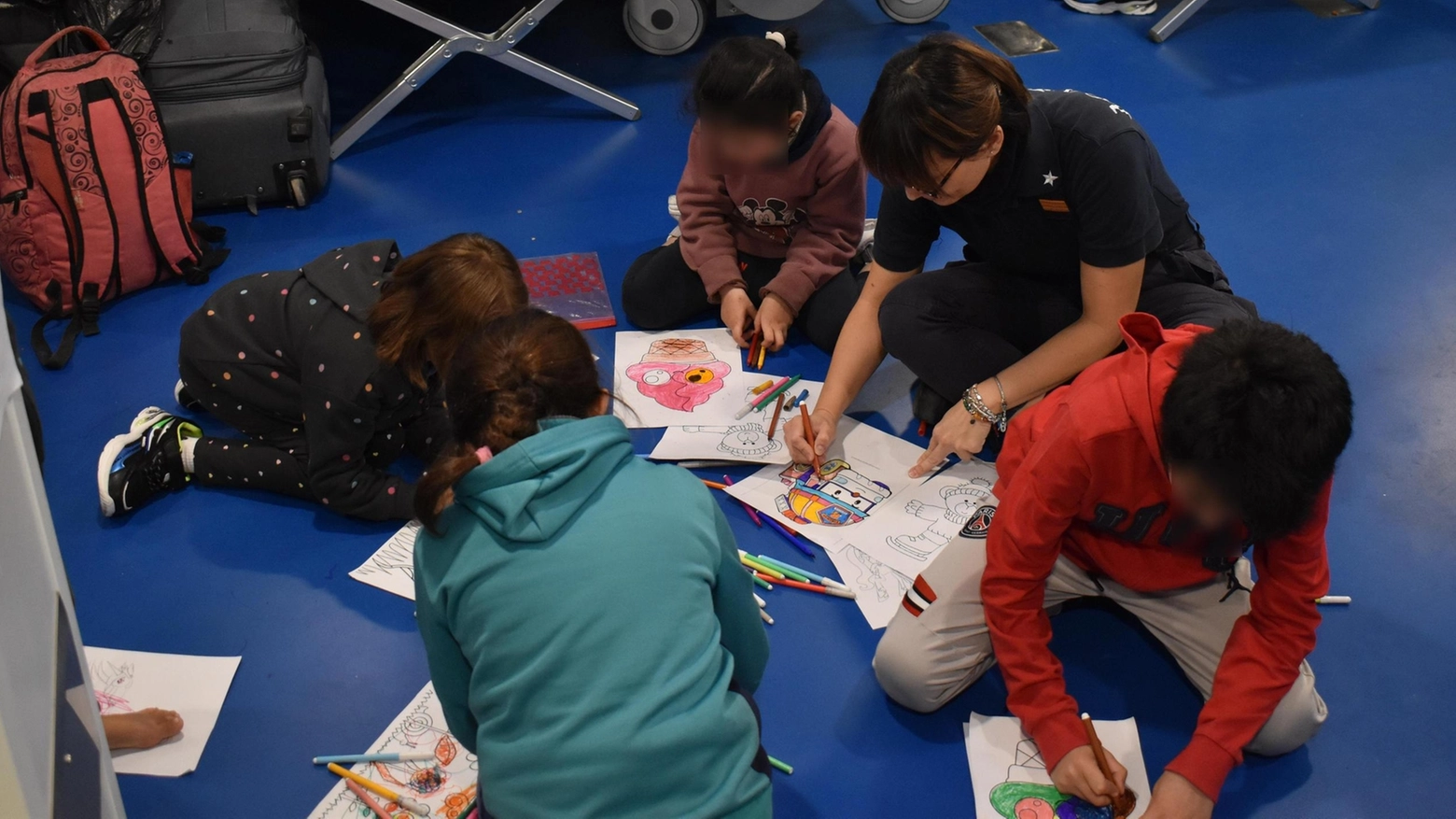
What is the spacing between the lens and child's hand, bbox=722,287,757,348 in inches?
88.4

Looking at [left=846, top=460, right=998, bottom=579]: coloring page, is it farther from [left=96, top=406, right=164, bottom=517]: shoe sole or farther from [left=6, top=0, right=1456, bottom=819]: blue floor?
[left=96, top=406, right=164, bottom=517]: shoe sole

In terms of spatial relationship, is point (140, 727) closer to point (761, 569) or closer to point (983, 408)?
point (761, 569)

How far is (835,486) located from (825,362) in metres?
0.42

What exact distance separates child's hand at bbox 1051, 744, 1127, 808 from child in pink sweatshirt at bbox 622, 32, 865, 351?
1.04 m

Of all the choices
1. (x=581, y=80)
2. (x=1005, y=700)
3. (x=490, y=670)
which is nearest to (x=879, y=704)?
(x=1005, y=700)

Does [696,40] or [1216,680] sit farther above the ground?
[696,40]

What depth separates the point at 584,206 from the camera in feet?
9.11

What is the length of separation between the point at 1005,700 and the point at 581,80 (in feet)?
7.55

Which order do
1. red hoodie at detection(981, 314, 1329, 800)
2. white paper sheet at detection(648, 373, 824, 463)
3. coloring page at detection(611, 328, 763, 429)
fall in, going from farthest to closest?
1. coloring page at detection(611, 328, 763, 429)
2. white paper sheet at detection(648, 373, 824, 463)
3. red hoodie at detection(981, 314, 1329, 800)

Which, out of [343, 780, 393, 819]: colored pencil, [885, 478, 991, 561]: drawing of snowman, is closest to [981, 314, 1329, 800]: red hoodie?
[885, 478, 991, 561]: drawing of snowman

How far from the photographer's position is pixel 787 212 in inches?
89.0

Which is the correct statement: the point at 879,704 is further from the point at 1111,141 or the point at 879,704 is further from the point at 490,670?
the point at 1111,141

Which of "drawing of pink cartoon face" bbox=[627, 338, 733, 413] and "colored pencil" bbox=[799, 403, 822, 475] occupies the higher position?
"colored pencil" bbox=[799, 403, 822, 475]

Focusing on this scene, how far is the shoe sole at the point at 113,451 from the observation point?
1.88 meters
